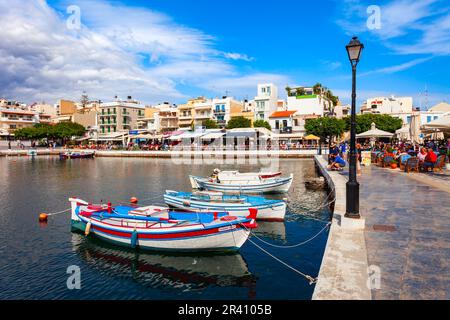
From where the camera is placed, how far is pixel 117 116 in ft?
313

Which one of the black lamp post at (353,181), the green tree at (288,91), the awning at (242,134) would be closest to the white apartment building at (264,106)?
the green tree at (288,91)

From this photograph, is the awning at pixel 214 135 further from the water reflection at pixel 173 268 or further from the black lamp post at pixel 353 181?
the black lamp post at pixel 353 181

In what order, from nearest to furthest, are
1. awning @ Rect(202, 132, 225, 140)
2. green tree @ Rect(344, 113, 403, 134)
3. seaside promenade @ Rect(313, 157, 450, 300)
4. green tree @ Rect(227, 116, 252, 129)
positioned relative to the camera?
seaside promenade @ Rect(313, 157, 450, 300)
awning @ Rect(202, 132, 225, 140)
green tree @ Rect(344, 113, 403, 134)
green tree @ Rect(227, 116, 252, 129)

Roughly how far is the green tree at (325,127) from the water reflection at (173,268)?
53.5 meters

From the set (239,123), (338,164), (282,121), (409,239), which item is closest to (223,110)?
(239,123)

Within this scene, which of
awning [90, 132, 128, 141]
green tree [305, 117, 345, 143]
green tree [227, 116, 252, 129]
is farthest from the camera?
awning [90, 132, 128, 141]

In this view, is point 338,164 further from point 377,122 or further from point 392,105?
point 392,105

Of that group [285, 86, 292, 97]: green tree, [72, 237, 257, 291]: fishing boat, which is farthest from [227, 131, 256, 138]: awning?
[72, 237, 257, 291]: fishing boat

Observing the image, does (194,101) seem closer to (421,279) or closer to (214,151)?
(214,151)

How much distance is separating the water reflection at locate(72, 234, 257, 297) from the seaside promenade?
3348mm

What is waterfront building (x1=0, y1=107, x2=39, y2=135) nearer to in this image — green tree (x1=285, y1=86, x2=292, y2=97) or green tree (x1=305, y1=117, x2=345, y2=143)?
green tree (x1=285, y1=86, x2=292, y2=97)

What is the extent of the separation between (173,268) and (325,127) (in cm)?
5587

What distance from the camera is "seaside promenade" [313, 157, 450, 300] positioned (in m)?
5.55

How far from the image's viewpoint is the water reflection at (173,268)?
983 cm
